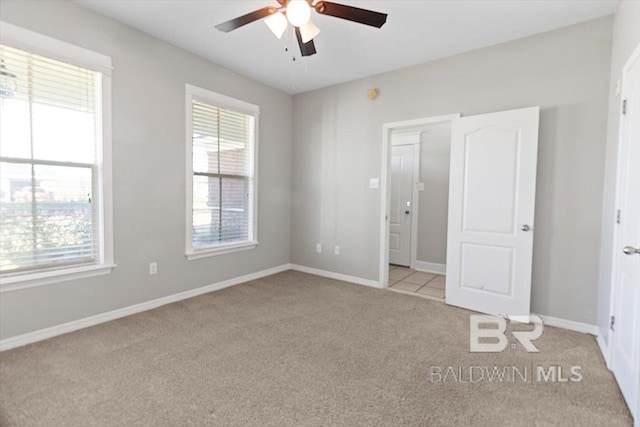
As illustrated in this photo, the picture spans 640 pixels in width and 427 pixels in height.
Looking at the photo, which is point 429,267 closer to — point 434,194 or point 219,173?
point 434,194

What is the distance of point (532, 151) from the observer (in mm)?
2893

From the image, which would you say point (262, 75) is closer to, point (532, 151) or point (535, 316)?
point (532, 151)

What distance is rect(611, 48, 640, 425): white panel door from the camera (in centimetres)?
175

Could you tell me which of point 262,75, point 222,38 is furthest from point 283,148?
point 222,38

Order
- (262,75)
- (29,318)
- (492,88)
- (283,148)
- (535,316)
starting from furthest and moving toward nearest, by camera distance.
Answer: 1. (283,148)
2. (262,75)
3. (492,88)
4. (535,316)
5. (29,318)

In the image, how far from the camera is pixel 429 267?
16.6ft

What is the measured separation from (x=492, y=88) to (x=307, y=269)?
10.8ft

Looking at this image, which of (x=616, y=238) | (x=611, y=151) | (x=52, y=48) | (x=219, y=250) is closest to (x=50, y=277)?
(x=219, y=250)

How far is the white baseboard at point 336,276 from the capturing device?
13.6 ft

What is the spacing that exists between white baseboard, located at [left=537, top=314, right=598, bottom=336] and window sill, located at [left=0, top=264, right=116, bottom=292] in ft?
13.4

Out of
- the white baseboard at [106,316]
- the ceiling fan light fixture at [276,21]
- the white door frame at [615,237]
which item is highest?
the ceiling fan light fixture at [276,21]

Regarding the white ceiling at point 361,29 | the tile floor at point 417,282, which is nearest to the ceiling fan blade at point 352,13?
the white ceiling at point 361,29

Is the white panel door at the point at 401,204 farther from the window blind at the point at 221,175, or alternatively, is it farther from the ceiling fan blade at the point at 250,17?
the ceiling fan blade at the point at 250,17

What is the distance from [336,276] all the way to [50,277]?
10.2 feet
